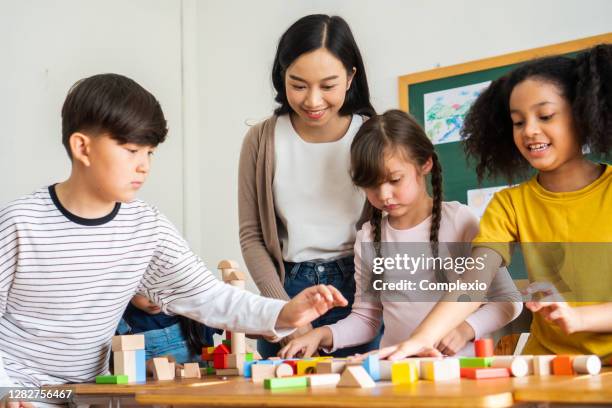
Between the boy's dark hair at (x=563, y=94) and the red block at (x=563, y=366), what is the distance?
595 mm

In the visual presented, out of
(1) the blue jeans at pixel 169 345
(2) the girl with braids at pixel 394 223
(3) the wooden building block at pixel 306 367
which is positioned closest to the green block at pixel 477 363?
(3) the wooden building block at pixel 306 367

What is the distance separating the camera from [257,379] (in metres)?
1.22

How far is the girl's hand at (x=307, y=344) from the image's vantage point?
1601 mm

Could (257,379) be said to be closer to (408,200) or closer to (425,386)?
(425,386)

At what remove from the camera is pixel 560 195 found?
1.57m

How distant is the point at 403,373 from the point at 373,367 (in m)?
0.06

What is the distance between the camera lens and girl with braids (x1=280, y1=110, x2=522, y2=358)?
1741 millimetres

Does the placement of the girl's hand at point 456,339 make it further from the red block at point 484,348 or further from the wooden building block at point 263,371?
the wooden building block at point 263,371

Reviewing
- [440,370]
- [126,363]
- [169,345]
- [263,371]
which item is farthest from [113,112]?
[440,370]

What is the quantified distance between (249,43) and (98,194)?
7.57 feet

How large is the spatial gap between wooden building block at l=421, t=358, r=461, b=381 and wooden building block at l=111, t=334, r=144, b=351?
0.59 meters

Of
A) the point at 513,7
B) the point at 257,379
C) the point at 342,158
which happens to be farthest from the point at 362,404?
the point at 513,7

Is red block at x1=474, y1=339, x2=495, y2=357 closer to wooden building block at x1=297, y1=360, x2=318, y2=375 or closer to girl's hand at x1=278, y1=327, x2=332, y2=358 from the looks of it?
wooden building block at x1=297, y1=360, x2=318, y2=375

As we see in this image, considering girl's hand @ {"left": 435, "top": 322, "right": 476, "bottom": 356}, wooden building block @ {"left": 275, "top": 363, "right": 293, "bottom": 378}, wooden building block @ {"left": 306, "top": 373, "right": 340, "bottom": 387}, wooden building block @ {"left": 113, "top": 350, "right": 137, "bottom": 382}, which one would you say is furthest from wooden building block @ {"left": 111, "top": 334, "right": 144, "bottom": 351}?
girl's hand @ {"left": 435, "top": 322, "right": 476, "bottom": 356}
